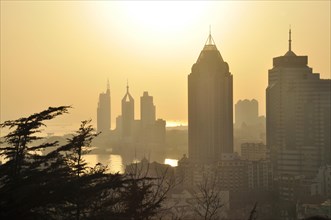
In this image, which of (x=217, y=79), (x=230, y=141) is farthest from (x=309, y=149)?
(x=217, y=79)

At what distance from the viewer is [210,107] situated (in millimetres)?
40219

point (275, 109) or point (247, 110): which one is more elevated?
point (247, 110)

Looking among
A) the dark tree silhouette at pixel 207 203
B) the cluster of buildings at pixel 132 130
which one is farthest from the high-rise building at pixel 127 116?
the dark tree silhouette at pixel 207 203

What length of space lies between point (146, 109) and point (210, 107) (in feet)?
164

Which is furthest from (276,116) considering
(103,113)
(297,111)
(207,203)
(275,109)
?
(103,113)

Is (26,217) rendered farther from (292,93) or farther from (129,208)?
(292,93)

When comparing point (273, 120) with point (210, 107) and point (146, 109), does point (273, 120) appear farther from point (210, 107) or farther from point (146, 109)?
point (146, 109)

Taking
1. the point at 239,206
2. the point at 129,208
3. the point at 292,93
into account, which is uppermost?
the point at 292,93

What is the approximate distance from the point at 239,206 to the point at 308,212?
5631mm

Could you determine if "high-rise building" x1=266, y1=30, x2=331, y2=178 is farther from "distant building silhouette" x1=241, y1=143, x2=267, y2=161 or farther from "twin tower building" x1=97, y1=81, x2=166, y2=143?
"twin tower building" x1=97, y1=81, x2=166, y2=143

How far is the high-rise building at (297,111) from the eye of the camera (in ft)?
125

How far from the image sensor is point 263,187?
30188 mm

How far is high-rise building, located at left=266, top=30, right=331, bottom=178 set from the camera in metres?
38.2

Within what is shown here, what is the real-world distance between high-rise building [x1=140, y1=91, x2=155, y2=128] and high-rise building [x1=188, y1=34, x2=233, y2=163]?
147 ft
